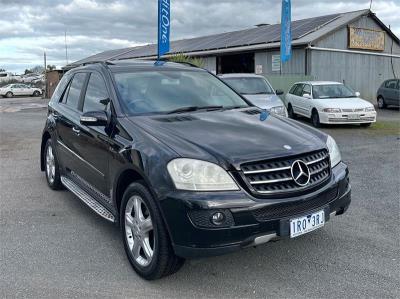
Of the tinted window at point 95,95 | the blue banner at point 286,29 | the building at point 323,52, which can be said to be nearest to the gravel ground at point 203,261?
the tinted window at point 95,95

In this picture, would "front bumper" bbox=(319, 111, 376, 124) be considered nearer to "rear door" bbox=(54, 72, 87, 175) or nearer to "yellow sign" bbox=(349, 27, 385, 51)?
"rear door" bbox=(54, 72, 87, 175)

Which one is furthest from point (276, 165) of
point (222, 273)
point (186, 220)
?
point (222, 273)

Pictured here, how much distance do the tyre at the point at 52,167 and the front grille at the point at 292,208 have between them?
366 cm

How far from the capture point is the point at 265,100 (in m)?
11.2

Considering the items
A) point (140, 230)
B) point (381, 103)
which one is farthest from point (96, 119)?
point (381, 103)

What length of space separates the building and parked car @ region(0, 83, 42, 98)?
23.4 metres

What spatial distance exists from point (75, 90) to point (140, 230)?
255cm

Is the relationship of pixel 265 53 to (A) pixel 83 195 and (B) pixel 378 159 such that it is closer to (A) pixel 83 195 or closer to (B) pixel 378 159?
(B) pixel 378 159

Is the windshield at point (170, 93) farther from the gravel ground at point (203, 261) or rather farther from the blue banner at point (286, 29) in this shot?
the blue banner at point (286, 29)

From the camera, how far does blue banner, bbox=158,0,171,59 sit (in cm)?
1542

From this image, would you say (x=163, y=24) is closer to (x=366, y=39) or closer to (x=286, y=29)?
(x=286, y=29)

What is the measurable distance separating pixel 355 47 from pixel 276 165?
76.9 ft

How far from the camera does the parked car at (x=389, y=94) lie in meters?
20.6

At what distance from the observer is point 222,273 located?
3709mm
